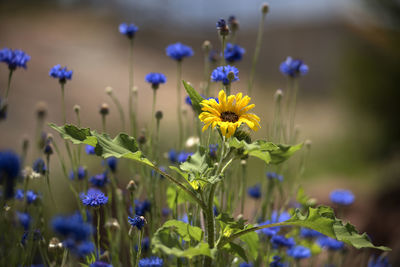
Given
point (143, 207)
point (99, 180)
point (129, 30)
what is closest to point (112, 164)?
point (99, 180)

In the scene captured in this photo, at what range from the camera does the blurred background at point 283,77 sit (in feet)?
12.7

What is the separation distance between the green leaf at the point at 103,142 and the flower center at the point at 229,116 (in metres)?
0.17

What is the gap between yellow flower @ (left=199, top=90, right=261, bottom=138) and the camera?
2.72 ft

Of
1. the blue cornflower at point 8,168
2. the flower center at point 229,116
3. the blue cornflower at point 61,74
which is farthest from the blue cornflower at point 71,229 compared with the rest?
the blue cornflower at point 61,74

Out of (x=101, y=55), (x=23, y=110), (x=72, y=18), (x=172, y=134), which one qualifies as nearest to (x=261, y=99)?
(x=172, y=134)

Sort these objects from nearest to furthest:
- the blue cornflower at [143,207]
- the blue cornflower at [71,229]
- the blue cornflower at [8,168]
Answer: the blue cornflower at [71,229], the blue cornflower at [8,168], the blue cornflower at [143,207]

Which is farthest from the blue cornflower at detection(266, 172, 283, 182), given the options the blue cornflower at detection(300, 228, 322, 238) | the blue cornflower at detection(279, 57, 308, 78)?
the blue cornflower at detection(279, 57, 308, 78)

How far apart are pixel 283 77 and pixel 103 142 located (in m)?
8.80

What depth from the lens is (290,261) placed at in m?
1.35

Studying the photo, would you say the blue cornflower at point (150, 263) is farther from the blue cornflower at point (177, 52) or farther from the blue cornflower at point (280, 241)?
the blue cornflower at point (177, 52)

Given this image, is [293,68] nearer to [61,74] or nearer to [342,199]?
[342,199]

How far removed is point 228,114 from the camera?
884 millimetres

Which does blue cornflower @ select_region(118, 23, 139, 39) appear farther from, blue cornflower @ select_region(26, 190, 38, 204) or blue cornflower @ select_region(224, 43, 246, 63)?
blue cornflower @ select_region(26, 190, 38, 204)


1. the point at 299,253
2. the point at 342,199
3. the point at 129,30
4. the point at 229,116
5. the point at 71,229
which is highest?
the point at 129,30
